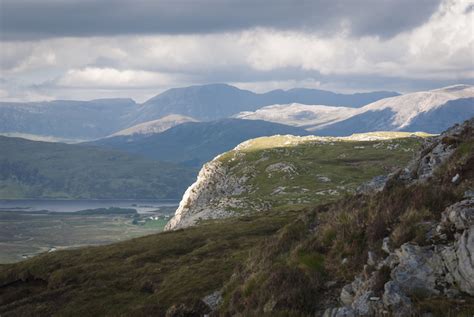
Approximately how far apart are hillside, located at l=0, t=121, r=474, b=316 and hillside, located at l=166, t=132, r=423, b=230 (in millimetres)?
71293

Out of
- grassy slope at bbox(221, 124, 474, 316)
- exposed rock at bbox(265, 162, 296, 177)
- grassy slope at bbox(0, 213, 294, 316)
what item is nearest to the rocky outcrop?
grassy slope at bbox(221, 124, 474, 316)

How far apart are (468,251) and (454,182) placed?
941cm

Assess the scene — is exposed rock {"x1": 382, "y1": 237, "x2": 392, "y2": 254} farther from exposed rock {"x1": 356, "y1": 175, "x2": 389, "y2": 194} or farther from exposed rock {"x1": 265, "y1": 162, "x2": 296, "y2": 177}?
exposed rock {"x1": 265, "y1": 162, "x2": 296, "y2": 177}

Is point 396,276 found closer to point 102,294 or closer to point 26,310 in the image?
point 102,294

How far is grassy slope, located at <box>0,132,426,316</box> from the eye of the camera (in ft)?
129

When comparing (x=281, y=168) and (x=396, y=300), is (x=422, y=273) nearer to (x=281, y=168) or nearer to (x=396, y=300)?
(x=396, y=300)

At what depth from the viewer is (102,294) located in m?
43.7

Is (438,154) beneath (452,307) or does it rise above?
above

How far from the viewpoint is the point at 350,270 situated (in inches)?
933

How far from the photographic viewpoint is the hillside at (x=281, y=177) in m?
122

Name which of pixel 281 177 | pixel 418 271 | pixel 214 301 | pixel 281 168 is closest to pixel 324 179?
pixel 281 177

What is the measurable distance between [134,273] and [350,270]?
3152 centimetres

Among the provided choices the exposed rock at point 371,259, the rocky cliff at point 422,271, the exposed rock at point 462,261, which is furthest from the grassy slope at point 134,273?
the exposed rock at point 462,261

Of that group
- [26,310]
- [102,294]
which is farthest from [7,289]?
[102,294]
